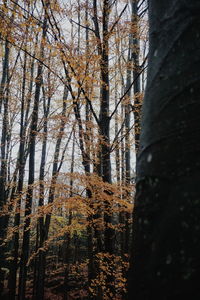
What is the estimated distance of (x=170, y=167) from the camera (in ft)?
1.44

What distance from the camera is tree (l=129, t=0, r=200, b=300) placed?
1.23 feet

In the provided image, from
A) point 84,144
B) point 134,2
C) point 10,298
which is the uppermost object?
point 134,2

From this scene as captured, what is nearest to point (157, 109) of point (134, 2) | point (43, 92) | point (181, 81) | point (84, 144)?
point (181, 81)

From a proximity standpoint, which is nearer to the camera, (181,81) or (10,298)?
(181,81)

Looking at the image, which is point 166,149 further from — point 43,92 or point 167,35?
point 43,92

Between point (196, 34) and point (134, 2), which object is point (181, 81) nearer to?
point (196, 34)

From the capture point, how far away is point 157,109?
525 mm

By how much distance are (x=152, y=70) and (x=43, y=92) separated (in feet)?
33.1

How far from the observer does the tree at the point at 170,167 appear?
1.23ft

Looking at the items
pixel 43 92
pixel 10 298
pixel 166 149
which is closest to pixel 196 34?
pixel 166 149

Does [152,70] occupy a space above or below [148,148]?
above

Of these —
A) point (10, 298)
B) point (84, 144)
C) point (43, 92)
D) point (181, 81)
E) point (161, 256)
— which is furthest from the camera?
point (43, 92)

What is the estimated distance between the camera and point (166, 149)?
1.53ft

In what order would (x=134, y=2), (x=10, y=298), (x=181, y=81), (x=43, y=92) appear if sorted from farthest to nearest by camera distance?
(x=43, y=92)
(x=10, y=298)
(x=134, y=2)
(x=181, y=81)
